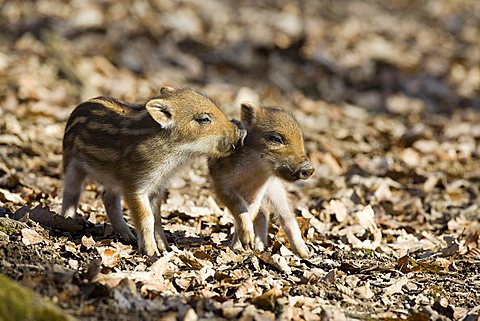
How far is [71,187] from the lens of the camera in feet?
21.9

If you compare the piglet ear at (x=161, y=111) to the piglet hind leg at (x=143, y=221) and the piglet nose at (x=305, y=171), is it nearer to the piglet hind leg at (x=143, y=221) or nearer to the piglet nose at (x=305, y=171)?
the piglet hind leg at (x=143, y=221)

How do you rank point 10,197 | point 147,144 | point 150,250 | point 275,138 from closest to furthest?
point 150,250
point 147,144
point 275,138
point 10,197

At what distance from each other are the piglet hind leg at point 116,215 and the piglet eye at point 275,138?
4.77ft

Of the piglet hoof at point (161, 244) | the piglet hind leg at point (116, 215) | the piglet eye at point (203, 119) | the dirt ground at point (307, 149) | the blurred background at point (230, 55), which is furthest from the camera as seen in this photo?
the blurred background at point (230, 55)

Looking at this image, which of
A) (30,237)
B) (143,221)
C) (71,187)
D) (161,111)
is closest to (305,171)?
(161,111)

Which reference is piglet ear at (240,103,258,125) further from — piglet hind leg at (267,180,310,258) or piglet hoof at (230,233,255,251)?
piglet hoof at (230,233,255,251)

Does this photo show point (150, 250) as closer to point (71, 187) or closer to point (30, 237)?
point (30, 237)

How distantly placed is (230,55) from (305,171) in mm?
8557

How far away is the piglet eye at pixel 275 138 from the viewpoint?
6473mm

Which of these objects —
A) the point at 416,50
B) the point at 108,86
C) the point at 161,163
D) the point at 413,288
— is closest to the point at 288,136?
the point at 161,163

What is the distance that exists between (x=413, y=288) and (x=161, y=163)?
224 centimetres

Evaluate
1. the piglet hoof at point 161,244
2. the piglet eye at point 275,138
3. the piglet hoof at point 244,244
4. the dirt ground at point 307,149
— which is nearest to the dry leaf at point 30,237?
the dirt ground at point 307,149

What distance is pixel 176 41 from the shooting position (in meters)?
14.6

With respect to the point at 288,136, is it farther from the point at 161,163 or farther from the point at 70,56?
the point at 70,56
